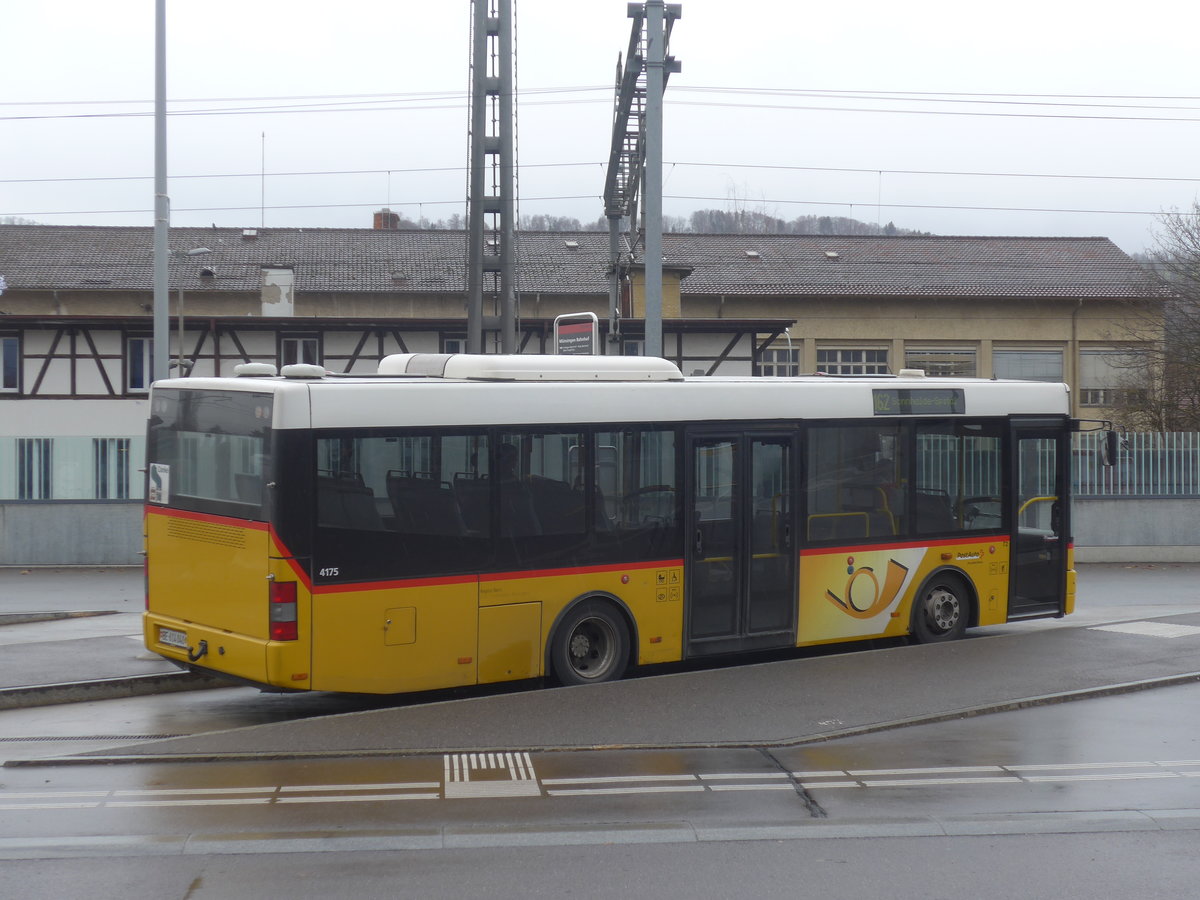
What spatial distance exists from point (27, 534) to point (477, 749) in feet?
56.2

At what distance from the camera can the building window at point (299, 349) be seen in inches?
1537

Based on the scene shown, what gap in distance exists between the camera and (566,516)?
11359 millimetres

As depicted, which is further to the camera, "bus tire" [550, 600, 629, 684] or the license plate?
"bus tire" [550, 600, 629, 684]

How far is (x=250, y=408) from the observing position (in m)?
10.1

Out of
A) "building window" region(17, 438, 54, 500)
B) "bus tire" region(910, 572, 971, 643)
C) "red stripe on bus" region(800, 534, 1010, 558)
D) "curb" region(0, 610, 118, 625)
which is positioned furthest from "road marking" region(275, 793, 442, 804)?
"building window" region(17, 438, 54, 500)

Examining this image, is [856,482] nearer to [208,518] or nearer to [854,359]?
[208,518]

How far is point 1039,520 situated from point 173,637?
29.5ft

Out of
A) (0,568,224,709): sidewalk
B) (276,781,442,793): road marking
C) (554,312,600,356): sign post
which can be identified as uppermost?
(554,312,600,356): sign post

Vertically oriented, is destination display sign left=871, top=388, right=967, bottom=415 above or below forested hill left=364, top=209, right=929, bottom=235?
below

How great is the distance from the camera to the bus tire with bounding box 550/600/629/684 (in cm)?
1130

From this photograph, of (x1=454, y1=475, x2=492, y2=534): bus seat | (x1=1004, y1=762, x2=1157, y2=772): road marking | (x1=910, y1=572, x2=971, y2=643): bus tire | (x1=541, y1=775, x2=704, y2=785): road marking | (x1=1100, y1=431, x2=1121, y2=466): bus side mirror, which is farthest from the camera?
(x1=1100, y1=431, x2=1121, y2=466): bus side mirror

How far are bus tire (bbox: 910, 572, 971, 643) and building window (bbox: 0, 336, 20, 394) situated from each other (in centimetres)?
3195

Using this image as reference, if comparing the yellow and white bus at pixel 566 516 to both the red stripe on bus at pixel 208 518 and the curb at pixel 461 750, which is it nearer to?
the red stripe on bus at pixel 208 518

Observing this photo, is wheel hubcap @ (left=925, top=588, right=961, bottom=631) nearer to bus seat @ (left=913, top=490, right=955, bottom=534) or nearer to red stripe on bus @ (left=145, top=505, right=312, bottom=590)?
bus seat @ (left=913, top=490, right=955, bottom=534)
